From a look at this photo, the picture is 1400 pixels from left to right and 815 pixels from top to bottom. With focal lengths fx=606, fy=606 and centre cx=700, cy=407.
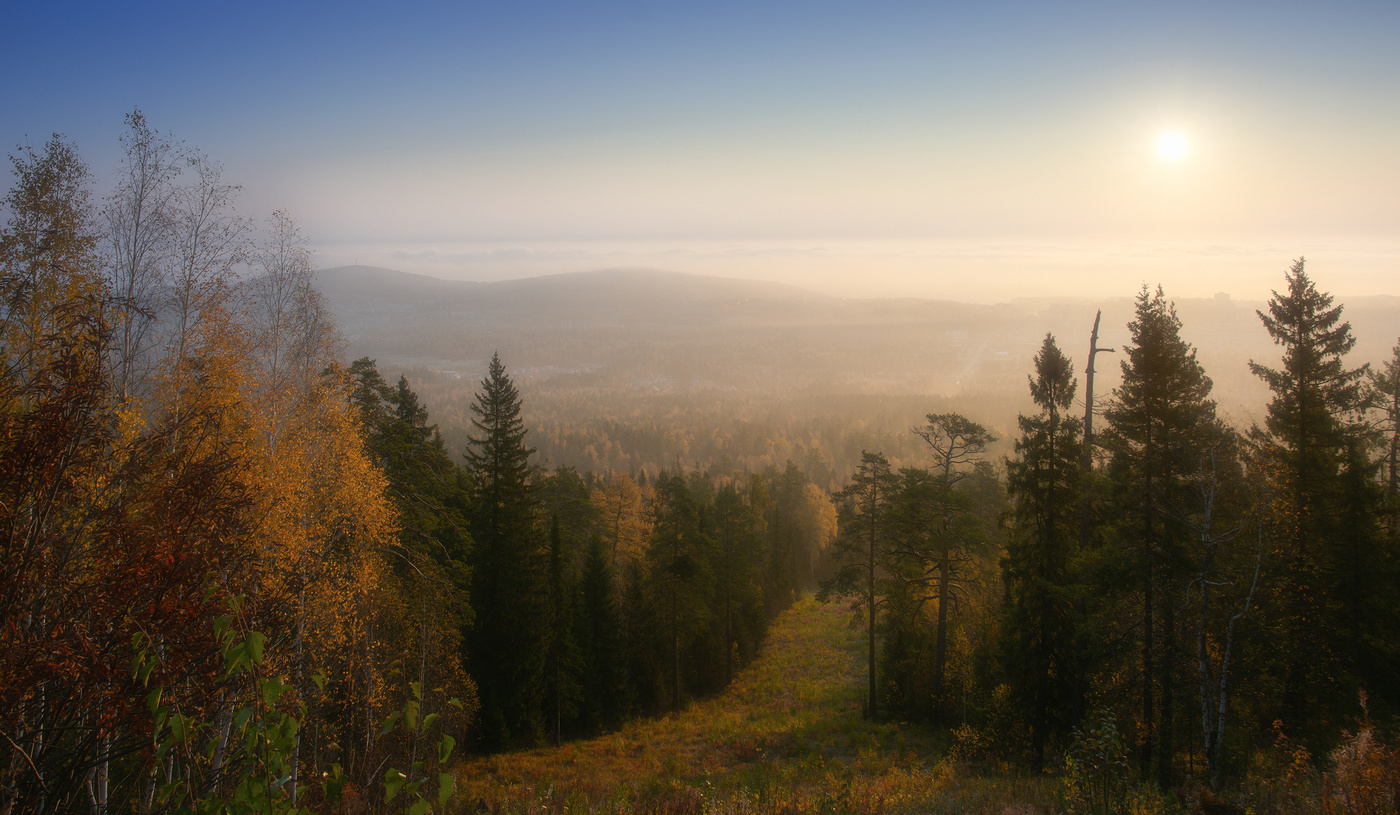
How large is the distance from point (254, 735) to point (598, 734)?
2566cm

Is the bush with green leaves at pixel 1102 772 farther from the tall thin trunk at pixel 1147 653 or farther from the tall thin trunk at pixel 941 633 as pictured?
the tall thin trunk at pixel 941 633

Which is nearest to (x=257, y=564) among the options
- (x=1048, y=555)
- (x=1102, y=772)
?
(x=1102, y=772)

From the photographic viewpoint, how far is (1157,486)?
494 inches

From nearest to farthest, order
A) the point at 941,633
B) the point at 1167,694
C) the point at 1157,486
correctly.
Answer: the point at 1167,694, the point at 1157,486, the point at 941,633

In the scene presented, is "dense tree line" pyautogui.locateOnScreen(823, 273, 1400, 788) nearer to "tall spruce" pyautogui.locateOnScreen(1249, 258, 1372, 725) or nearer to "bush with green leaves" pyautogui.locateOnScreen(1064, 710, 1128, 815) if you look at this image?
"tall spruce" pyautogui.locateOnScreen(1249, 258, 1372, 725)

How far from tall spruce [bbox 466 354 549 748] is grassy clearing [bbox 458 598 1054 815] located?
2114mm

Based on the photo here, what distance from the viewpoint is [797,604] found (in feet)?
160

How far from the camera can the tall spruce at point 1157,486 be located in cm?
1233

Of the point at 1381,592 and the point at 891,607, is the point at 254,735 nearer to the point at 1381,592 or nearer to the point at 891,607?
the point at 1381,592

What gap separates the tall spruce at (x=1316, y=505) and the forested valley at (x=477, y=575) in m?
0.08

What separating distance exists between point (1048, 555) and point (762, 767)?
34.8 feet

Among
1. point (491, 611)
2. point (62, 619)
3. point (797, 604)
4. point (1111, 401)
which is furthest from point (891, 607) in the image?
point (797, 604)

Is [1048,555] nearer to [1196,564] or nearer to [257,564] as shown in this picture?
[1196,564]

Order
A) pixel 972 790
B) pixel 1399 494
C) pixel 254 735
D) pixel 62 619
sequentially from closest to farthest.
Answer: pixel 254 735 < pixel 62 619 < pixel 972 790 < pixel 1399 494
